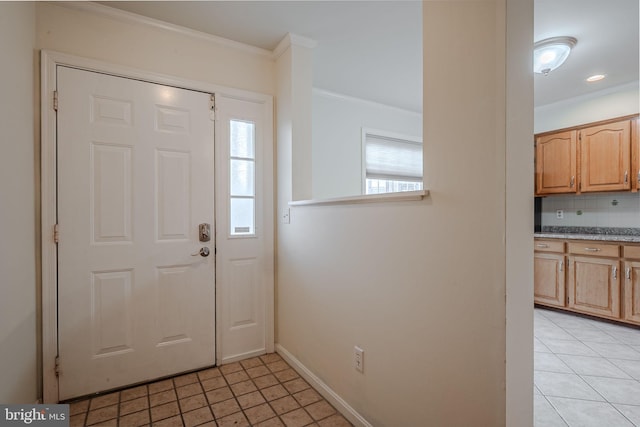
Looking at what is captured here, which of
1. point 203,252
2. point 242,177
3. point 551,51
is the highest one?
point 551,51

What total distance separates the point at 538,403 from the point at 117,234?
2868mm

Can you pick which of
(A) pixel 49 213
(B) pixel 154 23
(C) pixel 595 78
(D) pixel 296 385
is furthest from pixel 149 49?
(C) pixel 595 78

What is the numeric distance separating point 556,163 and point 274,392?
4.09m

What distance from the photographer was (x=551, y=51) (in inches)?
92.4

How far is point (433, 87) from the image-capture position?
1.28 meters

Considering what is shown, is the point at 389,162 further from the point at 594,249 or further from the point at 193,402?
the point at 193,402

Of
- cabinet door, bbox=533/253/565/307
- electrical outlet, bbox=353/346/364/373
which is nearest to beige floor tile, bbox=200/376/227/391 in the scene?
electrical outlet, bbox=353/346/364/373

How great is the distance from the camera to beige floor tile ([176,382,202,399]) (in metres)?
1.95

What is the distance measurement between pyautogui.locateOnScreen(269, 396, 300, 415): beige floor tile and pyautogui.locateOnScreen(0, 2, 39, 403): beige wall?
1.26 metres

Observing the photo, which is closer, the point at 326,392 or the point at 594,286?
the point at 326,392

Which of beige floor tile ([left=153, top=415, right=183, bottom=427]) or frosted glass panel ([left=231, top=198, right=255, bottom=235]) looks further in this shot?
frosted glass panel ([left=231, top=198, right=255, bottom=235])

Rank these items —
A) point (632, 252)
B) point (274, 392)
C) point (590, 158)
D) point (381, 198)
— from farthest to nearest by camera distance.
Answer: point (590, 158) → point (632, 252) → point (274, 392) → point (381, 198)

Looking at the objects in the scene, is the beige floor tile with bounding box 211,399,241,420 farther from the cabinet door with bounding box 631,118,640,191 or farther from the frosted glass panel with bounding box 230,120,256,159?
the cabinet door with bounding box 631,118,640,191

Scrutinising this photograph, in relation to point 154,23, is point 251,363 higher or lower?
lower
